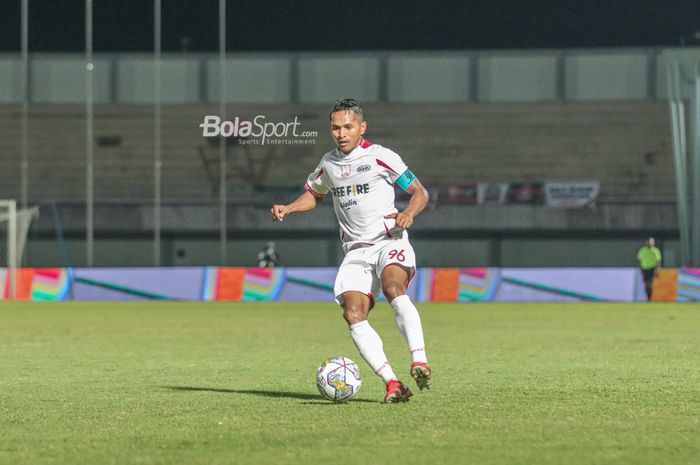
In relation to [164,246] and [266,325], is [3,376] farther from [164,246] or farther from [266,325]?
[164,246]

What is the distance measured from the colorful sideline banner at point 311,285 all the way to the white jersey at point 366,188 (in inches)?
914

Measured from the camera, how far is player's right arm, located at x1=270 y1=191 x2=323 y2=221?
991 cm

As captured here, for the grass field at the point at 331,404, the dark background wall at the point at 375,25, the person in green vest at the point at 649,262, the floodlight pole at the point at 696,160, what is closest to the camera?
the grass field at the point at 331,404

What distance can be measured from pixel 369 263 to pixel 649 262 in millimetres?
24442

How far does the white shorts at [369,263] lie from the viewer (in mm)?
9805

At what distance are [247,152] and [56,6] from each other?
371 inches

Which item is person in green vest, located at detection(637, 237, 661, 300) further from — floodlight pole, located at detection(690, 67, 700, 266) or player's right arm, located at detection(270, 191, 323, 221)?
player's right arm, located at detection(270, 191, 323, 221)

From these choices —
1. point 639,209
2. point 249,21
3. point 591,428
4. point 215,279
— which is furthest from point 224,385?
point 249,21

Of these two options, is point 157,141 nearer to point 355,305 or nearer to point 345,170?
point 345,170

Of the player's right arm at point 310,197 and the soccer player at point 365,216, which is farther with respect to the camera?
the player's right arm at point 310,197

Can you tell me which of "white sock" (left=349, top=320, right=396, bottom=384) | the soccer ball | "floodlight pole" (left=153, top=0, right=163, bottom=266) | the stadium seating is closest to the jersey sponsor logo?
"white sock" (left=349, top=320, right=396, bottom=384)

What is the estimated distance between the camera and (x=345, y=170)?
9.87 m

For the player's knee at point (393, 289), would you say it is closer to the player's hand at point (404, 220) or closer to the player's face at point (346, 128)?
the player's hand at point (404, 220)

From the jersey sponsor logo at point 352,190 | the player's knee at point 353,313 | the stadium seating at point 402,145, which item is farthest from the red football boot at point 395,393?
the stadium seating at point 402,145
